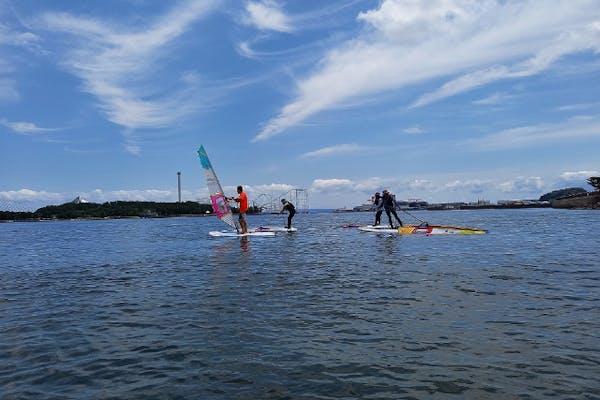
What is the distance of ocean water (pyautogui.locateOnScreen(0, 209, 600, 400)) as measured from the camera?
6.11m

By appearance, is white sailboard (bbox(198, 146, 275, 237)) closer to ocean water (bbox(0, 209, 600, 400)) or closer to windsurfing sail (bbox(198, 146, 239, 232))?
windsurfing sail (bbox(198, 146, 239, 232))

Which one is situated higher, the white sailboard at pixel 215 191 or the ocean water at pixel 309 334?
the white sailboard at pixel 215 191

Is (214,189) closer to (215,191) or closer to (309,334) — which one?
(215,191)

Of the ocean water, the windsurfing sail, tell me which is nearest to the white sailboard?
the windsurfing sail

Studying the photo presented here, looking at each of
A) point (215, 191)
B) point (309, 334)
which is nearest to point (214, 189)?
point (215, 191)

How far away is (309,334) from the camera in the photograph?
8445 millimetres

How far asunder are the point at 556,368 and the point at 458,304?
422 centimetres

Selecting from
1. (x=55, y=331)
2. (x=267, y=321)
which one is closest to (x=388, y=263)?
(x=267, y=321)

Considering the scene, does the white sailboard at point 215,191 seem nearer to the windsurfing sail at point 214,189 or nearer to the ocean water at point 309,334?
the windsurfing sail at point 214,189

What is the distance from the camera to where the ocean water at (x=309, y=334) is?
20.0 ft

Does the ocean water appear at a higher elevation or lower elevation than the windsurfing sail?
lower

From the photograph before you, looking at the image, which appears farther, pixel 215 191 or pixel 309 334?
pixel 215 191

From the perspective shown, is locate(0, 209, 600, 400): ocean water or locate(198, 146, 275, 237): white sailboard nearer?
locate(0, 209, 600, 400): ocean water

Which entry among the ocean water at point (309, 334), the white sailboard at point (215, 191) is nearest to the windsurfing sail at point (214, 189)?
the white sailboard at point (215, 191)
